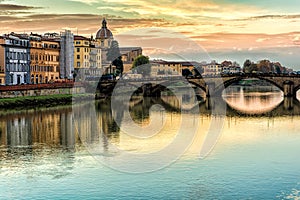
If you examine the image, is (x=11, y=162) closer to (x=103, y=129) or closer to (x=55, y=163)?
(x=55, y=163)

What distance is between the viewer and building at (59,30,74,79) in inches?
2501

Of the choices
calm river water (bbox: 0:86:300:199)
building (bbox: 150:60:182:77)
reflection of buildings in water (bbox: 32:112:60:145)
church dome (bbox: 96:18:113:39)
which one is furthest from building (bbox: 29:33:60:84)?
building (bbox: 150:60:182:77)

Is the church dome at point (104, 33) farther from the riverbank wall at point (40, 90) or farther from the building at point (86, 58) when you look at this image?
the riverbank wall at point (40, 90)

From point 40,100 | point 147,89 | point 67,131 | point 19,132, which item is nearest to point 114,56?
point 147,89

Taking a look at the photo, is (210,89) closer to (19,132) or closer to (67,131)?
(67,131)

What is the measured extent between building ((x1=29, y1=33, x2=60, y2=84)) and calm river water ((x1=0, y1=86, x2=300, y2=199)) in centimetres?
2102

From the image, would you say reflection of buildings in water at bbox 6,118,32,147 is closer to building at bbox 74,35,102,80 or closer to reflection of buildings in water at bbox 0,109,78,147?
reflection of buildings in water at bbox 0,109,78,147

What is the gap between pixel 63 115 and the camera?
1476 inches

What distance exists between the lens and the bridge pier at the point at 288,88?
55.2m

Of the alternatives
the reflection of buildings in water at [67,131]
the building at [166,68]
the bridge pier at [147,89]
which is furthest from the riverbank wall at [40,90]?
the building at [166,68]

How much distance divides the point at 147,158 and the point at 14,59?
112 feet

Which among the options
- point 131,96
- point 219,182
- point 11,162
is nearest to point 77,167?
point 11,162

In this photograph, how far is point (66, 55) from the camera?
63.8 m

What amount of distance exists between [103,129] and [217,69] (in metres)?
95.3
